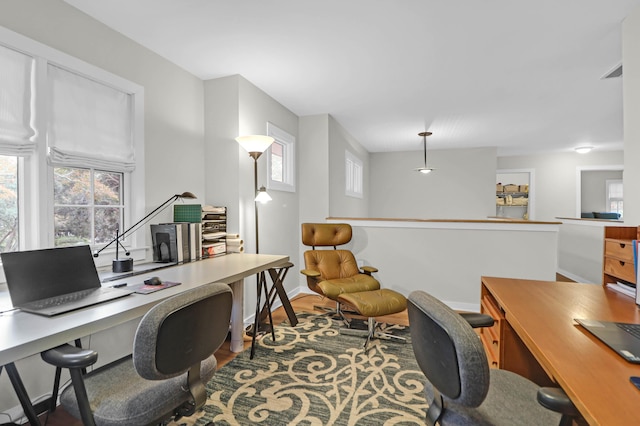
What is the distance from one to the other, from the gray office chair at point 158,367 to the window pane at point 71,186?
127 centimetres

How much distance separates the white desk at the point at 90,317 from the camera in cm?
106

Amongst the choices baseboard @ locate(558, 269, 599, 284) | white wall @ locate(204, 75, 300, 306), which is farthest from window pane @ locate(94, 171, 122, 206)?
baseboard @ locate(558, 269, 599, 284)

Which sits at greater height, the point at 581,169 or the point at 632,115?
the point at 581,169

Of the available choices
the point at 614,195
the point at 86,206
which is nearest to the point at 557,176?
the point at 614,195

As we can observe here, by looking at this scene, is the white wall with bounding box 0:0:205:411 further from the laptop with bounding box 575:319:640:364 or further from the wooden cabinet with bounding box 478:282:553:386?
the laptop with bounding box 575:319:640:364

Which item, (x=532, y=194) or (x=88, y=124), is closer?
(x=88, y=124)

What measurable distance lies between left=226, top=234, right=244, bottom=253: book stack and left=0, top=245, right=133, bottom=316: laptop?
50.8 inches

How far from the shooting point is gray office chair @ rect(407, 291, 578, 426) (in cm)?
87

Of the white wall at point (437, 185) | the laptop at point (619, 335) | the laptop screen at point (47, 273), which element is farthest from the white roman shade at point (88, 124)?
the white wall at point (437, 185)

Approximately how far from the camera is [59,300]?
4.87 ft

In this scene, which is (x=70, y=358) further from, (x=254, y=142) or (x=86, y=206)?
(x=254, y=142)

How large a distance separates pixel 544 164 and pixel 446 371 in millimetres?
7949

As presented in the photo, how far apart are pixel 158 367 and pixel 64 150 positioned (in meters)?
1.69

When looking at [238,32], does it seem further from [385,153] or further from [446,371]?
[385,153]
